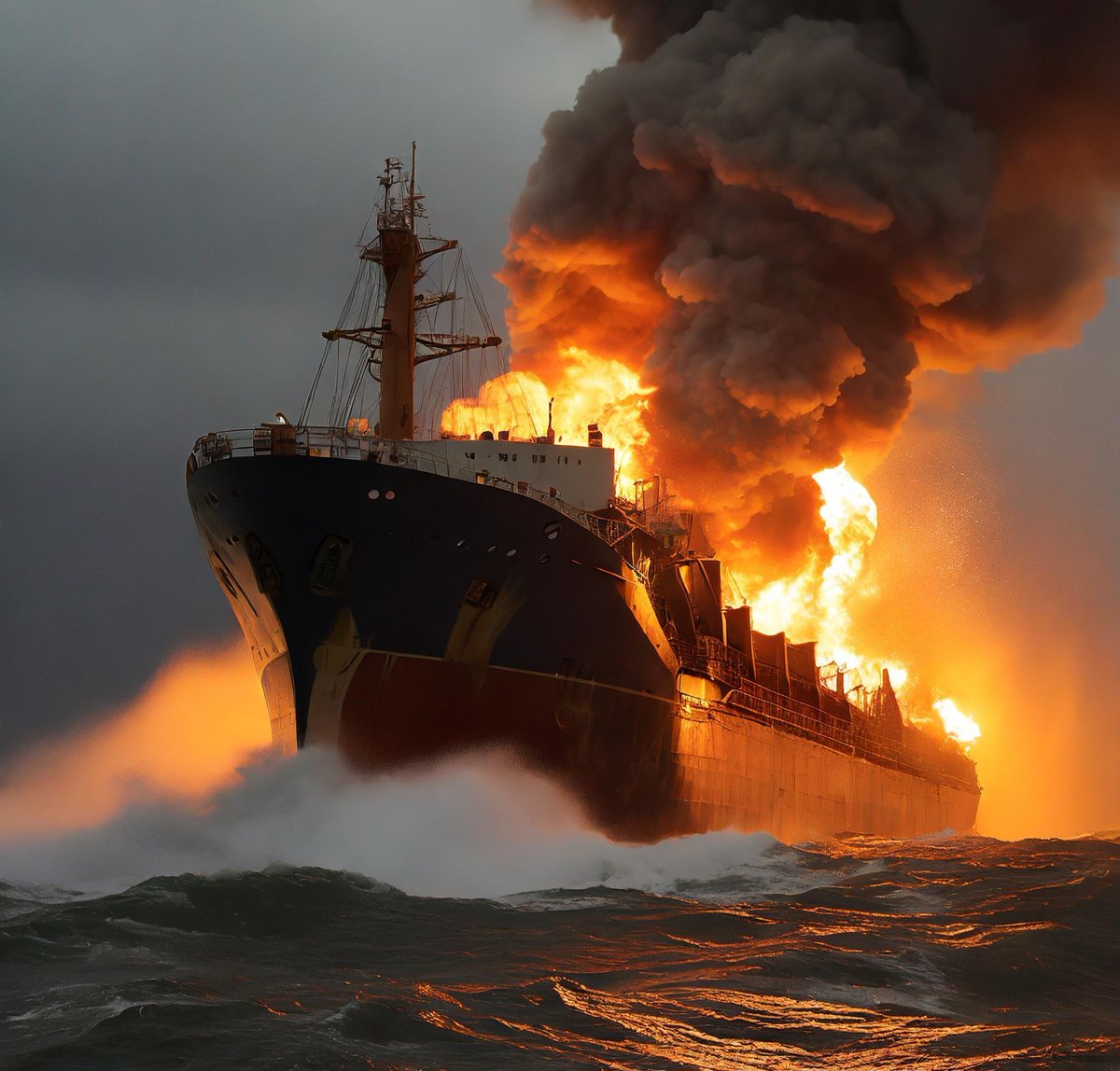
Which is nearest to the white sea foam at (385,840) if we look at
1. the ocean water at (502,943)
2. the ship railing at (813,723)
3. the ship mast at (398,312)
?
the ocean water at (502,943)

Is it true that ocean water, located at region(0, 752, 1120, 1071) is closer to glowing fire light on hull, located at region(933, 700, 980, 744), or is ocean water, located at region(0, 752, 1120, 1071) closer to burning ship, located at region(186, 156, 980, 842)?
burning ship, located at region(186, 156, 980, 842)

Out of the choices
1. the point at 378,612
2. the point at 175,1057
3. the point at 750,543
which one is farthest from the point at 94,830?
the point at 750,543

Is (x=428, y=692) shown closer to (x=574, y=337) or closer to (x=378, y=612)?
(x=378, y=612)

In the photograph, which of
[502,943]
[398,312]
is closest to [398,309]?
[398,312]

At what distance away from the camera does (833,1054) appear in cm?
1678

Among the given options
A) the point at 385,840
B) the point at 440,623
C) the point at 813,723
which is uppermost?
the point at 440,623

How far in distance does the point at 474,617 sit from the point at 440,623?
777 mm

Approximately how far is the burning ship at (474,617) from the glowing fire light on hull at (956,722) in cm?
2765

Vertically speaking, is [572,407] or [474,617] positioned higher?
[572,407]

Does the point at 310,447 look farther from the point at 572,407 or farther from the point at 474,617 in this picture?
the point at 572,407

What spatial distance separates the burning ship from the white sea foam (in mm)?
731

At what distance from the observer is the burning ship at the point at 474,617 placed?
30.3 metres

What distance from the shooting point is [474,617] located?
31031 millimetres

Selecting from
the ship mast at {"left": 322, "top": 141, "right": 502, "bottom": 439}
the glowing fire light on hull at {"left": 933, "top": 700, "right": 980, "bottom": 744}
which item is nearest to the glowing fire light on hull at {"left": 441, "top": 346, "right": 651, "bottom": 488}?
the ship mast at {"left": 322, "top": 141, "right": 502, "bottom": 439}
